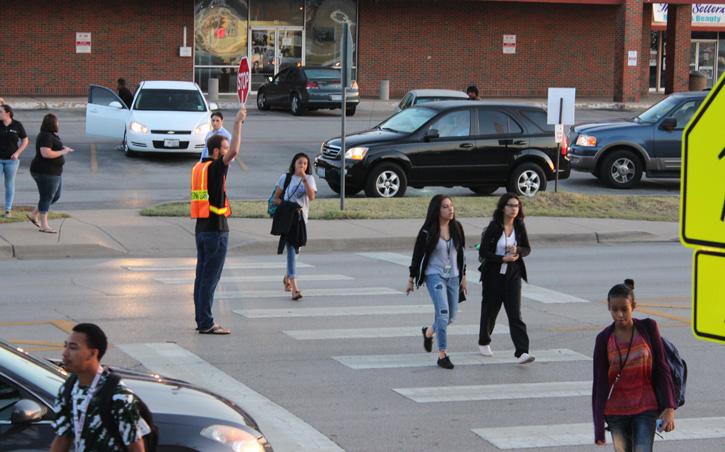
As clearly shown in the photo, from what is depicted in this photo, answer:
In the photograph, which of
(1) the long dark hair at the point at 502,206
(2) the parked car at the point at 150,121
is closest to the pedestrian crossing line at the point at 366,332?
(1) the long dark hair at the point at 502,206

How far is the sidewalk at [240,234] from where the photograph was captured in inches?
705

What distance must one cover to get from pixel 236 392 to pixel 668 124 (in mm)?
17324

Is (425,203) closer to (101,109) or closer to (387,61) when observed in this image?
(101,109)

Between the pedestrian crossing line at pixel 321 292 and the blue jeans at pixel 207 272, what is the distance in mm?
2092

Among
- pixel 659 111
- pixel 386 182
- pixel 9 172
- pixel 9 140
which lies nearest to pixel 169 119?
pixel 386 182

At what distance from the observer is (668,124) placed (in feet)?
83.0

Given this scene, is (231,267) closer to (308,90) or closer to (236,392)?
(236,392)

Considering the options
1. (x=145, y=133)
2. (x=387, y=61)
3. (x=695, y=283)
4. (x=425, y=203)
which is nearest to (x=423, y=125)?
(x=425, y=203)

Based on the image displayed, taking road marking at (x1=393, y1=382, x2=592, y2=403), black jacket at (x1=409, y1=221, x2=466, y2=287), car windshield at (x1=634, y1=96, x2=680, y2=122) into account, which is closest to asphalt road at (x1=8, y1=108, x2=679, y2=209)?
car windshield at (x1=634, y1=96, x2=680, y2=122)

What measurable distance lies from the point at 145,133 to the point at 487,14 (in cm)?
2349

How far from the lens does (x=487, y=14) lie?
158 feet

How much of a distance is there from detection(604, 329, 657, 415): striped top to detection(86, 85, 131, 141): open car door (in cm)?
Result: 2231

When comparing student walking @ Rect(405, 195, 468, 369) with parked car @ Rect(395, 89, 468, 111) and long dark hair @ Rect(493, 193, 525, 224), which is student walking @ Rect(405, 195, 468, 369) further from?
parked car @ Rect(395, 89, 468, 111)

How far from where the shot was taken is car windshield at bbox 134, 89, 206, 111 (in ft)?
94.2
